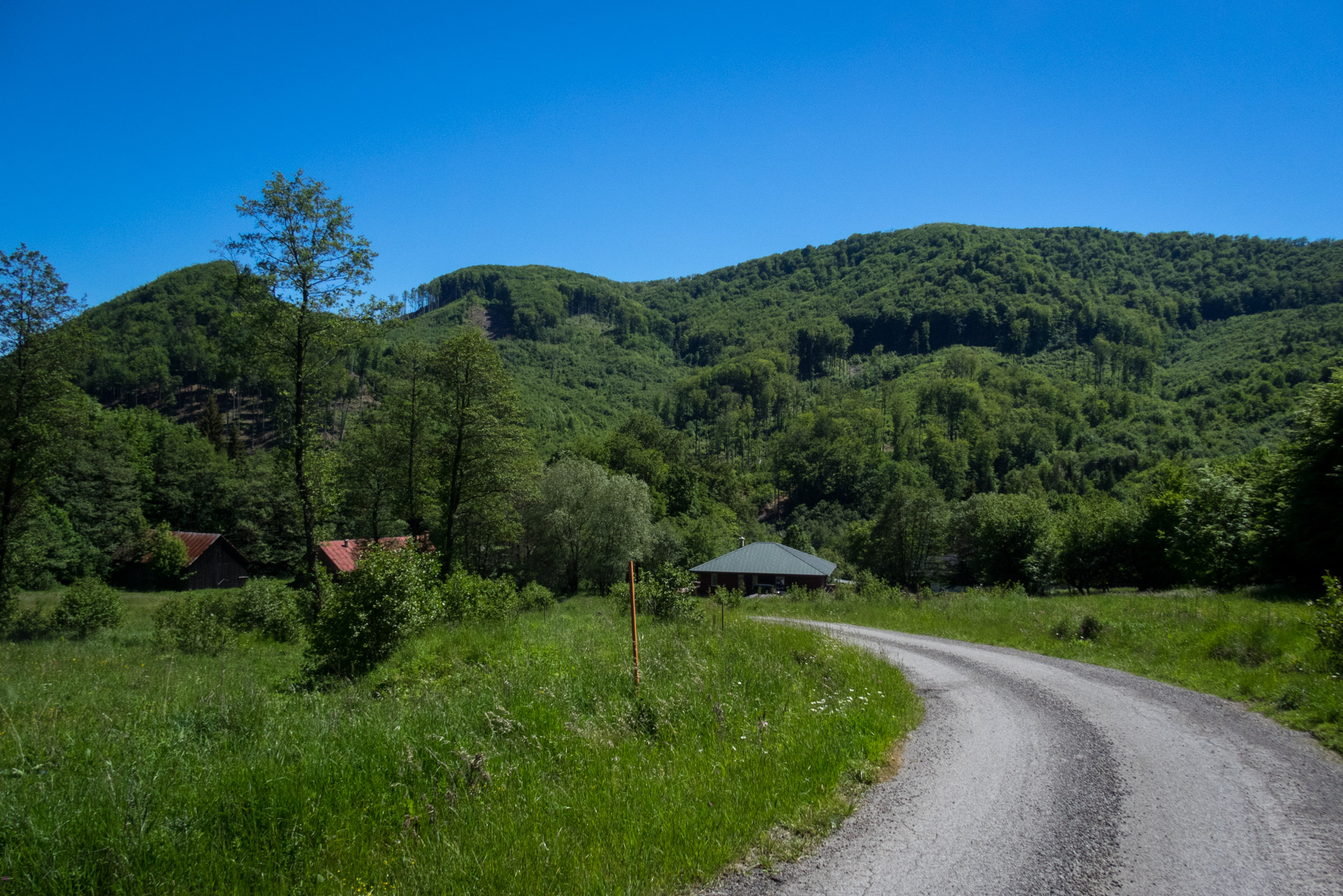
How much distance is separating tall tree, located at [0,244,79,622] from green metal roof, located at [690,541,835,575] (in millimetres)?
35872

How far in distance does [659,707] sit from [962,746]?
3.51 metres

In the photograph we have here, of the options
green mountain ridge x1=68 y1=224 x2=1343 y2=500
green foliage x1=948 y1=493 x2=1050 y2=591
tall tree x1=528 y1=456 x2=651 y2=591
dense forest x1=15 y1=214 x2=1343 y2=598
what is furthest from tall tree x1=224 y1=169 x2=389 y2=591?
green mountain ridge x1=68 y1=224 x2=1343 y2=500

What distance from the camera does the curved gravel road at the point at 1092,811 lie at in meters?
4.23

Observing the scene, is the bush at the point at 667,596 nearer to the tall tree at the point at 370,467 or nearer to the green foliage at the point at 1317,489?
the tall tree at the point at 370,467

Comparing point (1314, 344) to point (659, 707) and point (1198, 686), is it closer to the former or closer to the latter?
point (1198, 686)

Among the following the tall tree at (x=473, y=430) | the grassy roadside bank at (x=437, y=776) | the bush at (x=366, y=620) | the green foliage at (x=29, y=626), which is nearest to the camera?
the grassy roadside bank at (x=437, y=776)

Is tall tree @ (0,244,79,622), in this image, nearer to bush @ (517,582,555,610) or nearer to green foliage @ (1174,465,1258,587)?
bush @ (517,582,555,610)

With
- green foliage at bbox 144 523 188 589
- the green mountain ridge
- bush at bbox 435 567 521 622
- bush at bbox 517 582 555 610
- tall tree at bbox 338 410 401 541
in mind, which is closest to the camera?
bush at bbox 435 567 521 622

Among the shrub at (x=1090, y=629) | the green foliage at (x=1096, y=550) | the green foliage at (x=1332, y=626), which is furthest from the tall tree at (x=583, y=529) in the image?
the green foliage at (x=1332, y=626)

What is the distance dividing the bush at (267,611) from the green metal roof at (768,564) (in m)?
27.7

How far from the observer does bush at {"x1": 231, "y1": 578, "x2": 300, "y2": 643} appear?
76.0 ft

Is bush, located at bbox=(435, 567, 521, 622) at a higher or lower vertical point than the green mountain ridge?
lower

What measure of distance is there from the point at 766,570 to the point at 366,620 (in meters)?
40.1

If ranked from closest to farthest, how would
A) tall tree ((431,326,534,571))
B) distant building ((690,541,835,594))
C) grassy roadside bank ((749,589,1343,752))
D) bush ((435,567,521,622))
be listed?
grassy roadside bank ((749,589,1343,752)) → bush ((435,567,521,622)) → tall tree ((431,326,534,571)) → distant building ((690,541,835,594))
